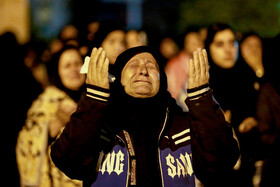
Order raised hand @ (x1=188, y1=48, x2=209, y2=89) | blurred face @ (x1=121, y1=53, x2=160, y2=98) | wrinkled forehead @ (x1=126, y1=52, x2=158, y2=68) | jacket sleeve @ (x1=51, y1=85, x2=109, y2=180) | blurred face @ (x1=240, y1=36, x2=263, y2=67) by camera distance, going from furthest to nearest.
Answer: blurred face @ (x1=240, y1=36, x2=263, y2=67) < wrinkled forehead @ (x1=126, y1=52, x2=158, y2=68) < blurred face @ (x1=121, y1=53, x2=160, y2=98) < raised hand @ (x1=188, y1=48, x2=209, y2=89) < jacket sleeve @ (x1=51, y1=85, x2=109, y2=180)

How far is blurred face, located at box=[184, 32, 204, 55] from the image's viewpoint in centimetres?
827

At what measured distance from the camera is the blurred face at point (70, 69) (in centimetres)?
560

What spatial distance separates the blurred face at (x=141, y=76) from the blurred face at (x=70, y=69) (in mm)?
2020

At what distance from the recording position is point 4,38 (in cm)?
777

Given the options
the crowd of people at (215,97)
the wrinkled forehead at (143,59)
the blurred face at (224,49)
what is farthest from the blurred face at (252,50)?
the wrinkled forehead at (143,59)

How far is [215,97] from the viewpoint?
5.71 m

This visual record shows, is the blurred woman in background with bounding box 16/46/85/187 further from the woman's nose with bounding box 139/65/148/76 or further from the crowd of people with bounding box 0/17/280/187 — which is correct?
the woman's nose with bounding box 139/65/148/76

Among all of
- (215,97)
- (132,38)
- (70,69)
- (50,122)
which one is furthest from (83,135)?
(132,38)

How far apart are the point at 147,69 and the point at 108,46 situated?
2.69 m

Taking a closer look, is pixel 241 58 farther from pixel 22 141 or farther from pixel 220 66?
pixel 22 141

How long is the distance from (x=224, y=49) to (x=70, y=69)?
1.69 m

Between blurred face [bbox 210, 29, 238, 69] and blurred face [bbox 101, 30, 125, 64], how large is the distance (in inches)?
39.6

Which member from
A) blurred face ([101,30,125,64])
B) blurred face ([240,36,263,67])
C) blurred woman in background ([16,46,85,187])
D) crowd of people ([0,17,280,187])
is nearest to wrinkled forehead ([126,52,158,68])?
crowd of people ([0,17,280,187])

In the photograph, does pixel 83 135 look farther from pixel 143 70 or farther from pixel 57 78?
pixel 57 78
